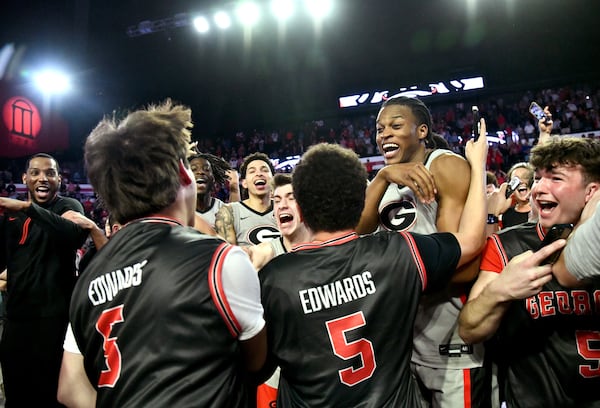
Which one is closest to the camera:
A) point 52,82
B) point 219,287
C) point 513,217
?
point 219,287

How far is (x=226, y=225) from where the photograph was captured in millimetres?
4297

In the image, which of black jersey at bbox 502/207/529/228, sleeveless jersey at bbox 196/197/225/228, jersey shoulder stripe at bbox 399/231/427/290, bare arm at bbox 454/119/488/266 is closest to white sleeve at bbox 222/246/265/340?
jersey shoulder stripe at bbox 399/231/427/290

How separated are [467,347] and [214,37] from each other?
1709 cm

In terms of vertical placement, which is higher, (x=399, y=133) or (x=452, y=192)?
(x=399, y=133)

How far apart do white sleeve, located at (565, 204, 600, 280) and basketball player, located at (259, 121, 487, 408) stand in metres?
0.51

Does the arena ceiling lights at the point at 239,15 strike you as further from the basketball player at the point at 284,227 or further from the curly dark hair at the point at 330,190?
the curly dark hair at the point at 330,190

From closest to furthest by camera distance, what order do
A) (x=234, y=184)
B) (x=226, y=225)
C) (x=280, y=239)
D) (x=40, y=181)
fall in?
(x=280, y=239) → (x=40, y=181) → (x=226, y=225) → (x=234, y=184)

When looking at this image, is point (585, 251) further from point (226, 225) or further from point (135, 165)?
point (226, 225)

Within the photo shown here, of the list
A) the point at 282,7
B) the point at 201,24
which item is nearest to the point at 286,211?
the point at 282,7

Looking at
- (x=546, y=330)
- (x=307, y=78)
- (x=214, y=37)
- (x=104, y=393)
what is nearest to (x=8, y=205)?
(x=104, y=393)

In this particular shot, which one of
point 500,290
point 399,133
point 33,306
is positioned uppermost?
point 399,133

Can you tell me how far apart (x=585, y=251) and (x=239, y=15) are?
1582 centimetres

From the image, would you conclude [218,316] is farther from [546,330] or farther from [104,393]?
[546,330]

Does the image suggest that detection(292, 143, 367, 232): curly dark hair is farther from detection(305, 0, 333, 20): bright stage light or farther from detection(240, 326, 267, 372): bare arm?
detection(305, 0, 333, 20): bright stage light
